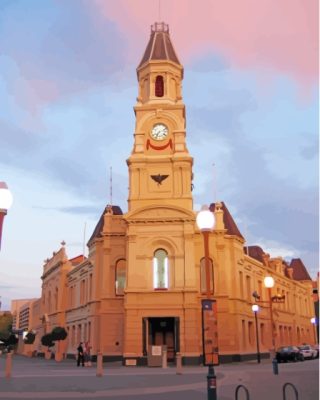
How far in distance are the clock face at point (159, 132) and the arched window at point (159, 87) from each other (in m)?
3.62

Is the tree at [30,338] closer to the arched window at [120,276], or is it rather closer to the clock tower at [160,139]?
the arched window at [120,276]

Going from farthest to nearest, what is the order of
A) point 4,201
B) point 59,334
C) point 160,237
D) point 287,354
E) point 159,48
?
1. point 59,334
2. point 159,48
3. point 287,354
4. point 160,237
5. point 4,201

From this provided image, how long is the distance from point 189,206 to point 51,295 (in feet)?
107

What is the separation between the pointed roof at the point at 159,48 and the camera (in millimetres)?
50250

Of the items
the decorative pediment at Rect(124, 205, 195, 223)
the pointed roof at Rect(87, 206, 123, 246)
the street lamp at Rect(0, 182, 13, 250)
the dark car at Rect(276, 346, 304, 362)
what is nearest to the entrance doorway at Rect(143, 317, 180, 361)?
the decorative pediment at Rect(124, 205, 195, 223)

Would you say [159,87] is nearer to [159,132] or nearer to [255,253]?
[159,132]

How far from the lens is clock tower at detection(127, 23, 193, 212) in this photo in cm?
4516

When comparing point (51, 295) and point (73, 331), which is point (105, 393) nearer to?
point (73, 331)

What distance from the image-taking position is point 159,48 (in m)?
51.2

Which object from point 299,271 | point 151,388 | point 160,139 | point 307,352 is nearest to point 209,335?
point 151,388

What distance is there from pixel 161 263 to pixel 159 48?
72.9 feet

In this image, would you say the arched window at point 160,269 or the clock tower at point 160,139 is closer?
the arched window at point 160,269

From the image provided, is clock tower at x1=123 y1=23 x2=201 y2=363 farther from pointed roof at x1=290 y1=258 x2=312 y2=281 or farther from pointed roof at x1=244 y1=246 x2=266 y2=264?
pointed roof at x1=290 y1=258 x2=312 y2=281

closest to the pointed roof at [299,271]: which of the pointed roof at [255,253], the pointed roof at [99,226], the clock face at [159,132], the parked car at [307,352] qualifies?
the pointed roof at [255,253]
